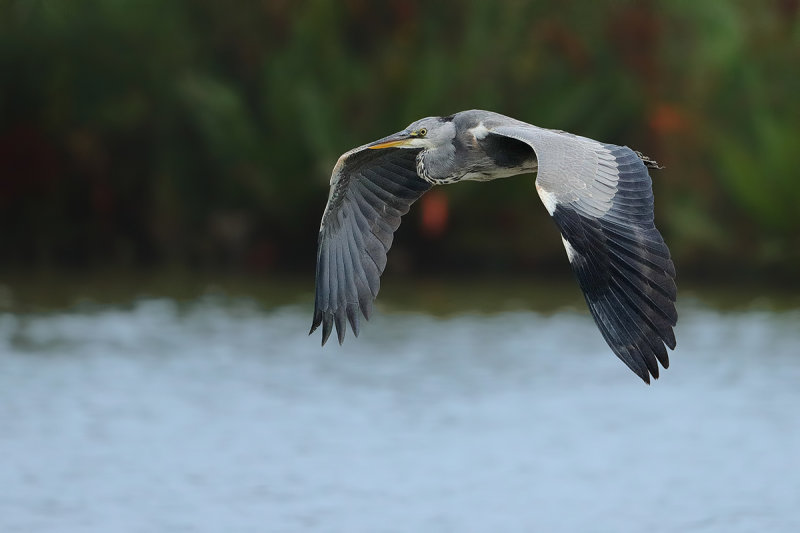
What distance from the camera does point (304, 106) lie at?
15.7 metres

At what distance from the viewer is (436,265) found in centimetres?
1573

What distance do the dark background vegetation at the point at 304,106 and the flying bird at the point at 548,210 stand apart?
716 centimetres

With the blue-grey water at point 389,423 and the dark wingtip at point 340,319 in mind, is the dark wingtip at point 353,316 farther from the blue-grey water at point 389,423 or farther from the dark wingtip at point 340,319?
the blue-grey water at point 389,423

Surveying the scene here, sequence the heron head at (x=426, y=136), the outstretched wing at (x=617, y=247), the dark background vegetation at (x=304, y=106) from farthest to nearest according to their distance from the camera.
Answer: the dark background vegetation at (x=304, y=106) < the heron head at (x=426, y=136) < the outstretched wing at (x=617, y=247)

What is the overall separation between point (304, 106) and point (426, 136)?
8.12m

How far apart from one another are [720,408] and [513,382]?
A: 5.54 ft

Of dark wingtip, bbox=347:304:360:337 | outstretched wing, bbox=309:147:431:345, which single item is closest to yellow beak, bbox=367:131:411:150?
outstretched wing, bbox=309:147:431:345

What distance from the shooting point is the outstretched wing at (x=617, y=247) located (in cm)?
601

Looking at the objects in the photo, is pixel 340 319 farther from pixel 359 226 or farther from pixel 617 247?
pixel 617 247

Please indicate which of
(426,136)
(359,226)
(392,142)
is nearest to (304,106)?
(359,226)

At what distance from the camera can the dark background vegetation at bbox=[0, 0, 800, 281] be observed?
15625 mm

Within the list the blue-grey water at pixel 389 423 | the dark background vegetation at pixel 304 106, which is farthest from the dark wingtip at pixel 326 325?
the dark background vegetation at pixel 304 106

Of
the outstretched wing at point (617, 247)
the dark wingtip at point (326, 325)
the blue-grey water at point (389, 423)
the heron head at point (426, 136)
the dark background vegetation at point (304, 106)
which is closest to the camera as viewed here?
the outstretched wing at point (617, 247)

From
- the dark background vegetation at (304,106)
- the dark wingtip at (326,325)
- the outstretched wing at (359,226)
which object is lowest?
the dark wingtip at (326,325)
